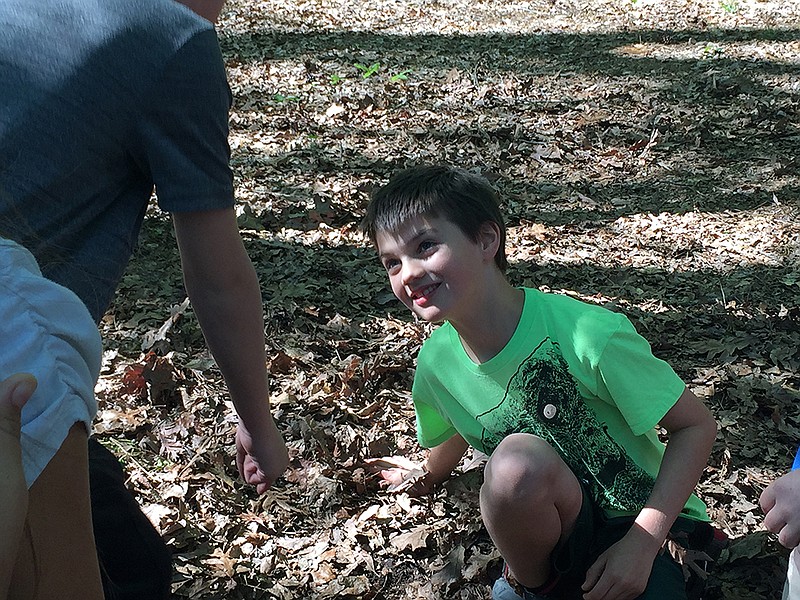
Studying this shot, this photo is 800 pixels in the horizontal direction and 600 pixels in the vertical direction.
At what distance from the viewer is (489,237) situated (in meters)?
2.66

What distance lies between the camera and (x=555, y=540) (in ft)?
8.08

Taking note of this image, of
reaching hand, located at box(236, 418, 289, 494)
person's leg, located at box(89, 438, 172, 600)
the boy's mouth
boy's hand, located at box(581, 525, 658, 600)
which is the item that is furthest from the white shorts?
boy's hand, located at box(581, 525, 658, 600)

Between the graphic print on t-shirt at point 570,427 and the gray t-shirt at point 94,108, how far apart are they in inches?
44.8

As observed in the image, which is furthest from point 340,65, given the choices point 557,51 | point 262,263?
point 262,263

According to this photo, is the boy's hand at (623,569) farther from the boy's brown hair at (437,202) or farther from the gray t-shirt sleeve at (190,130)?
the gray t-shirt sleeve at (190,130)

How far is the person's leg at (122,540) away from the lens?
245cm

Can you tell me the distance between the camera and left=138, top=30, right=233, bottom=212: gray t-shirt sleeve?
1.87 metres

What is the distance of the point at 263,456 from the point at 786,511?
54.3 inches

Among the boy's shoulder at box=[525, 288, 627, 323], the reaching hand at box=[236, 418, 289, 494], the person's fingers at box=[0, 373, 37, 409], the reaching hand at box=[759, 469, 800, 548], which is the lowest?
the reaching hand at box=[236, 418, 289, 494]

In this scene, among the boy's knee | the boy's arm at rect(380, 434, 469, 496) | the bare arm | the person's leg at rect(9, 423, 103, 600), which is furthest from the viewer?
the boy's arm at rect(380, 434, 469, 496)

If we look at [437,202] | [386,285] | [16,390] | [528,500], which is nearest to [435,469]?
[528,500]

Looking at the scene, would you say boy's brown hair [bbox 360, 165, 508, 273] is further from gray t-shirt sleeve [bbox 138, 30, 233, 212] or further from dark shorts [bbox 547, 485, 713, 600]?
dark shorts [bbox 547, 485, 713, 600]

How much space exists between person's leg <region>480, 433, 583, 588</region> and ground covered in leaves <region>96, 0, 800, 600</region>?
2.17 ft

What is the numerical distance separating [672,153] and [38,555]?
6972 mm
